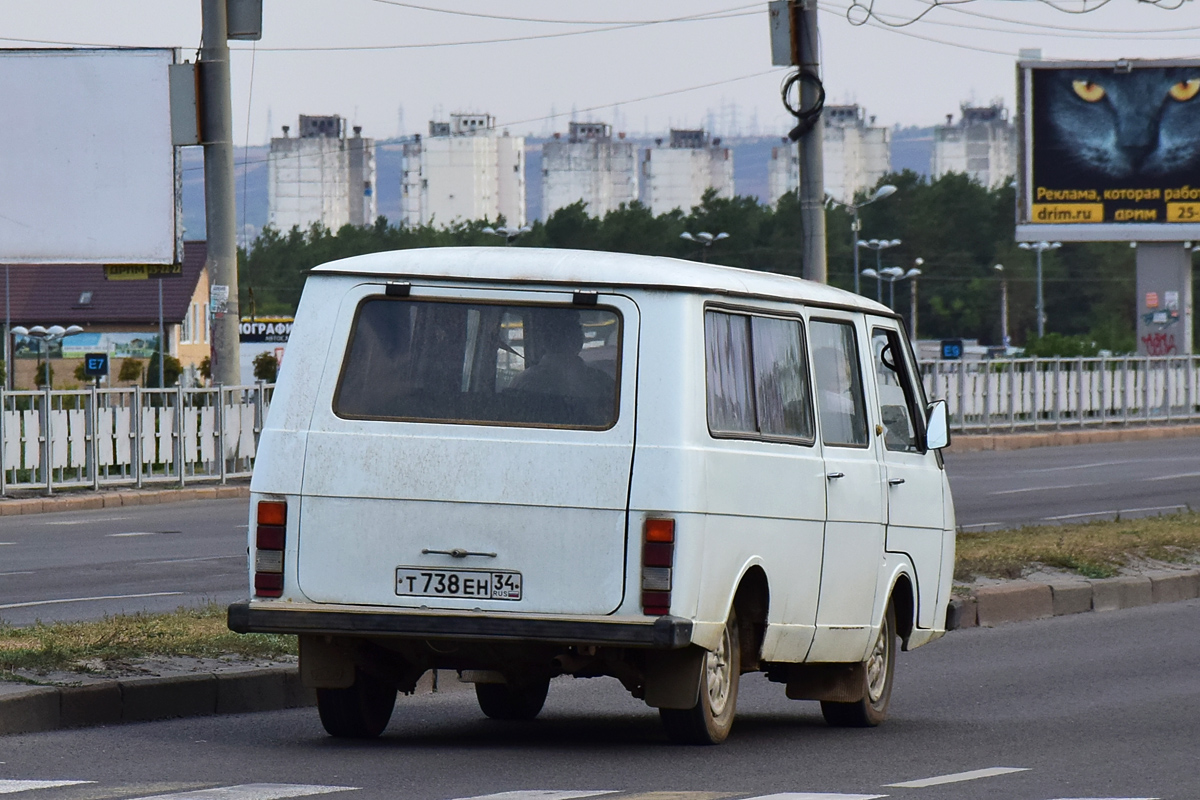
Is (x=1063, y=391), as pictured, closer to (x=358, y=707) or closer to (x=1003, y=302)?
(x=358, y=707)

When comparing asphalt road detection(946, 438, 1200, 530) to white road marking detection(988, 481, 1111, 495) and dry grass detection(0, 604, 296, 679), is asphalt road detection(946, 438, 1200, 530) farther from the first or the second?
dry grass detection(0, 604, 296, 679)

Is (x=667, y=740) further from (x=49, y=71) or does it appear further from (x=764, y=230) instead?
(x=764, y=230)

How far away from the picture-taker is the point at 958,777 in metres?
6.83

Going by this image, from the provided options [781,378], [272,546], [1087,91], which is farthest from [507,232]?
[272,546]

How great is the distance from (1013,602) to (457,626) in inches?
273

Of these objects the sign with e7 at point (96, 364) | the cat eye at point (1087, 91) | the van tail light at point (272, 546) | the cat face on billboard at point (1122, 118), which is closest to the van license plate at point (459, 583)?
the van tail light at point (272, 546)

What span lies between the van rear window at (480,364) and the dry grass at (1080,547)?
6831mm

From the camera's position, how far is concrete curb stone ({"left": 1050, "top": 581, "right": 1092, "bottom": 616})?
13539 millimetres

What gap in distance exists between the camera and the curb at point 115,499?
23.5 meters

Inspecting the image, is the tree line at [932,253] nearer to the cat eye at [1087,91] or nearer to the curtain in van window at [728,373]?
the cat eye at [1087,91]

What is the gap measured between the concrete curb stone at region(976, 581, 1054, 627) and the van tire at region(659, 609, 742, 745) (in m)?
5.65

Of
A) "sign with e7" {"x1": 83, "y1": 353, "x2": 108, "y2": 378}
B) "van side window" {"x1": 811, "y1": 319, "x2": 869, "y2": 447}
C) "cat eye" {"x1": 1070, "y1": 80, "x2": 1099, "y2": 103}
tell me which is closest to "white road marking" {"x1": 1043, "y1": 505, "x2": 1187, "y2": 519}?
"van side window" {"x1": 811, "y1": 319, "x2": 869, "y2": 447}

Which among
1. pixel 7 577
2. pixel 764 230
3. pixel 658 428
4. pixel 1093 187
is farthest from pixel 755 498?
pixel 764 230

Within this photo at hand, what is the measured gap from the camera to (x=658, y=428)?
718cm
